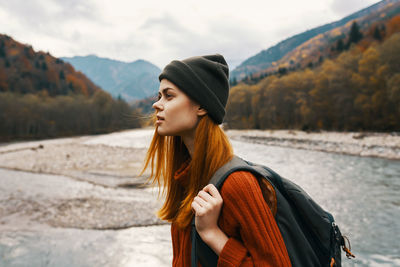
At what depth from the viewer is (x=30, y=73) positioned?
229 feet

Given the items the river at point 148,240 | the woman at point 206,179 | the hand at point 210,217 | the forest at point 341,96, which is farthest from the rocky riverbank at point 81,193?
the forest at point 341,96

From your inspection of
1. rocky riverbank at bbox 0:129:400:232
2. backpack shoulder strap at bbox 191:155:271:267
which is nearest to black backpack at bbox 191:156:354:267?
backpack shoulder strap at bbox 191:155:271:267

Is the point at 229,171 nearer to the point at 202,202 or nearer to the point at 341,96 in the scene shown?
the point at 202,202

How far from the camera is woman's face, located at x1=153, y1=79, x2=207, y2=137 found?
1119mm

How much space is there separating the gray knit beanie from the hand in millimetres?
401

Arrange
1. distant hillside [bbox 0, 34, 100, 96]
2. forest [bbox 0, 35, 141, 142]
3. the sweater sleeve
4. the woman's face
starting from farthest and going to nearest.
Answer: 1. distant hillside [bbox 0, 34, 100, 96]
2. forest [bbox 0, 35, 141, 142]
3. the woman's face
4. the sweater sleeve

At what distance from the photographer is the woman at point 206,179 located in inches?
32.9

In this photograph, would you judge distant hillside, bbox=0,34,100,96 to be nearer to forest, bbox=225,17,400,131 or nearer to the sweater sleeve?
forest, bbox=225,17,400,131

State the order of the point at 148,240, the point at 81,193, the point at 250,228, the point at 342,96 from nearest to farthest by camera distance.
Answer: the point at 250,228
the point at 148,240
the point at 81,193
the point at 342,96

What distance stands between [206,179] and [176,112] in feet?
1.08

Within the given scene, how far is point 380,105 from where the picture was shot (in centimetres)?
2702

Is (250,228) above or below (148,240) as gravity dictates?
above

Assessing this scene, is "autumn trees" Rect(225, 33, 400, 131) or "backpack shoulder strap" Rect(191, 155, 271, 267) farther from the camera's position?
"autumn trees" Rect(225, 33, 400, 131)

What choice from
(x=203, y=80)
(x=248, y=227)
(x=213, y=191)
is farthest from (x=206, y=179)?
(x=203, y=80)
